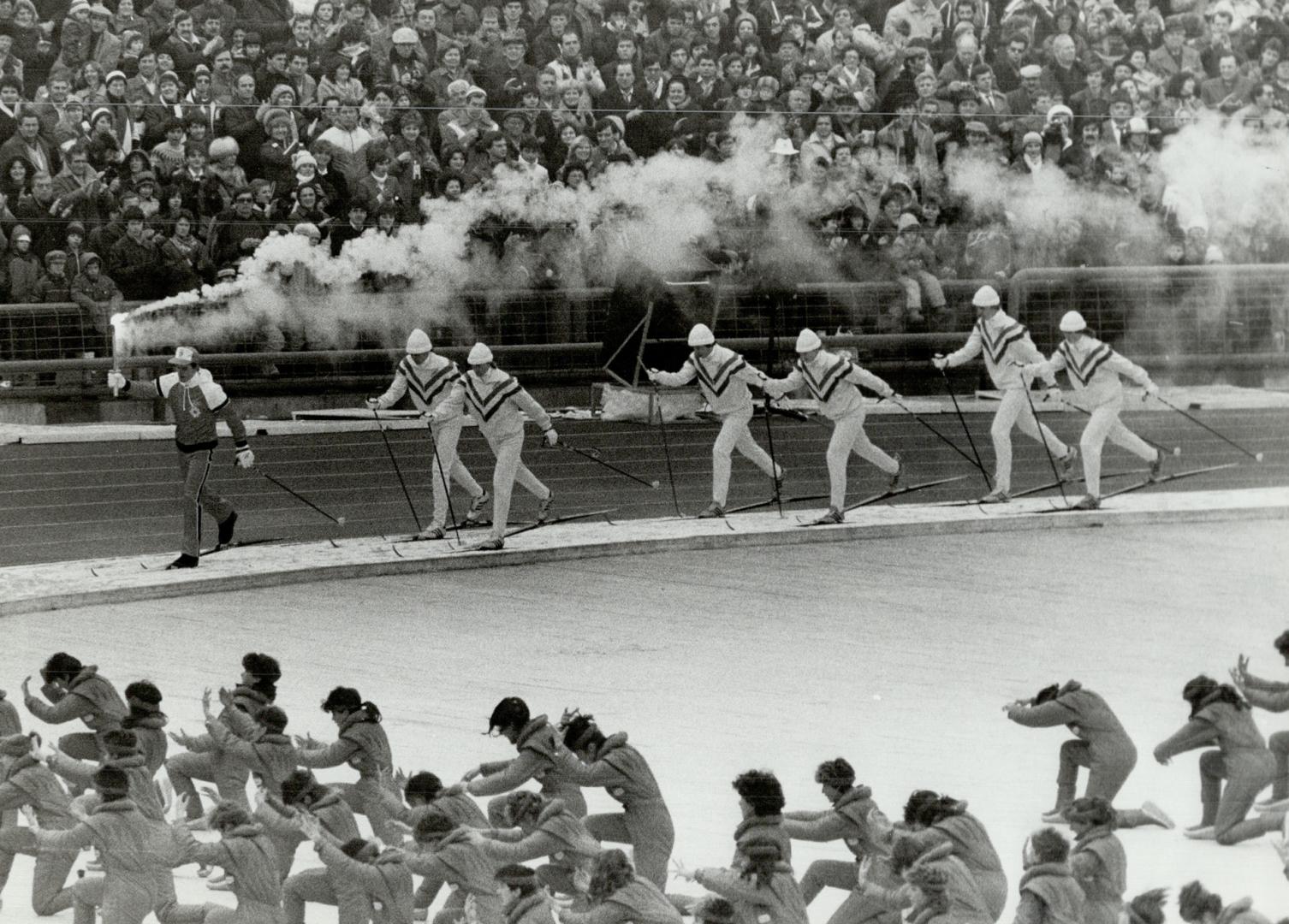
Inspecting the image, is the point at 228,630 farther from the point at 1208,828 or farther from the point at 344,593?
the point at 1208,828

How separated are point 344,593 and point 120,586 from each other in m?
1.74

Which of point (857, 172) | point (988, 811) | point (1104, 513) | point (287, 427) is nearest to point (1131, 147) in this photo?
point (857, 172)

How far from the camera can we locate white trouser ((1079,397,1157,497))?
20047mm

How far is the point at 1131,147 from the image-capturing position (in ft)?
97.3

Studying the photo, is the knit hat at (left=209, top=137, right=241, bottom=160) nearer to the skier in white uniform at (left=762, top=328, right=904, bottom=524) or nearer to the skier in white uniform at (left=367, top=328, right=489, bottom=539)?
the skier in white uniform at (left=367, top=328, right=489, bottom=539)

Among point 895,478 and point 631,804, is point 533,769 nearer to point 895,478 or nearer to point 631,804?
point 631,804

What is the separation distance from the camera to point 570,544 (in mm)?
18875

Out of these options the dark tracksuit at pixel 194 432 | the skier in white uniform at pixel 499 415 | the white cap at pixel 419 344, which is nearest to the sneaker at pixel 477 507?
the skier in white uniform at pixel 499 415

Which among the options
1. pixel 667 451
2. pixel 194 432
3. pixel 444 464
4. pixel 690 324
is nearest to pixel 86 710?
pixel 194 432

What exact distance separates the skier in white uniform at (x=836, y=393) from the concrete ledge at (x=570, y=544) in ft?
1.28

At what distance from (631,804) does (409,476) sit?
12376 mm

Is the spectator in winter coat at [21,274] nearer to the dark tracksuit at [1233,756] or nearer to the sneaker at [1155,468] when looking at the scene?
the sneaker at [1155,468]

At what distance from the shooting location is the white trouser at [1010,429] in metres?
20.5

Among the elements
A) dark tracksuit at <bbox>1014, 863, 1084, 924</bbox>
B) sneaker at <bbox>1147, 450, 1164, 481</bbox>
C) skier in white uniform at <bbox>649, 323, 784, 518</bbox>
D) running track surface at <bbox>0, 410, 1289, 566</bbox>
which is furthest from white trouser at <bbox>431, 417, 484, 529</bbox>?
dark tracksuit at <bbox>1014, 863, 1084, 924</bbox>
